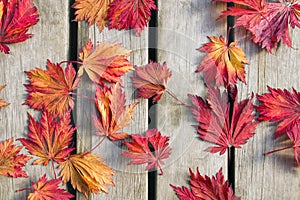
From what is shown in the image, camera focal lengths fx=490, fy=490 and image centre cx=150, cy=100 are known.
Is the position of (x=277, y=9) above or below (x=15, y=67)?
above

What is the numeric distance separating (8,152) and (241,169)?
783mm

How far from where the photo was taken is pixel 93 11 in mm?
1638

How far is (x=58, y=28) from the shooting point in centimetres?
168

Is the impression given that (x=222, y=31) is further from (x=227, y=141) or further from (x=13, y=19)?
(x=13, y=19)

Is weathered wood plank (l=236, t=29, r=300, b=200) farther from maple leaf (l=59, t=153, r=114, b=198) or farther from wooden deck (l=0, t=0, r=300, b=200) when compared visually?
maple leaf (l=59, t=153, r=114, b=198)

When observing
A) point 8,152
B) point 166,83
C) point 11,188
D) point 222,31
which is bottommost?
point 11,188

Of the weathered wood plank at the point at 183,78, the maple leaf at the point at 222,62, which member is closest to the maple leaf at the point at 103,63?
the weathered wood plank at the point at 183,78

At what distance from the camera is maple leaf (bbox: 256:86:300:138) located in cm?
161

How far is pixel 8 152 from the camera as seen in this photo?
5.33 feet

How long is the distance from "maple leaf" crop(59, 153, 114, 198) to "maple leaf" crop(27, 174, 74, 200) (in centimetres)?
4

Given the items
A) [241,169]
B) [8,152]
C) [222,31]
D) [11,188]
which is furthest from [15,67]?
[241,169]

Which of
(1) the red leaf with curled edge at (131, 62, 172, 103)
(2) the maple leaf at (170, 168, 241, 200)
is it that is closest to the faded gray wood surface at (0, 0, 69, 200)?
(1) the red leaf with curled edge at (131, 62, 172, 103)

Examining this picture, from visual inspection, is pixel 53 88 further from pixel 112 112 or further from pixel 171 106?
pixel 171 106

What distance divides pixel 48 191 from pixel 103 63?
456 mm
